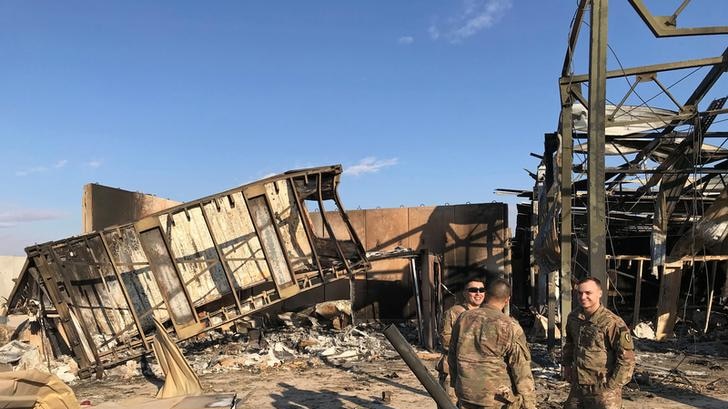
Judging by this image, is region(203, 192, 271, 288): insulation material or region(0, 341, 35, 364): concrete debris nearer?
region(0, 341, 35, 364): concrete debris

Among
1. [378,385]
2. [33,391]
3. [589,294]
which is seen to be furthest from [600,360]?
[378,385]

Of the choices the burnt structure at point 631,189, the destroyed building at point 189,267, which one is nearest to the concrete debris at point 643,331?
the burnt structure at point 631,189

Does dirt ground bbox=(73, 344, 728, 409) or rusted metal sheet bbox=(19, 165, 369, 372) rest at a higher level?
rusted metal sheet bbox=(19, 165, 369, 372)

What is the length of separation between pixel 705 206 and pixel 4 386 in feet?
47.9

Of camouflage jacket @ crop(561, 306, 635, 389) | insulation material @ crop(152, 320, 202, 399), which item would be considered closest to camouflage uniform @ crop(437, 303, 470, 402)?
camouflage jacket @ crop(561, 306, 635, 389)

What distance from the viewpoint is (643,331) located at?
12148 millimetres

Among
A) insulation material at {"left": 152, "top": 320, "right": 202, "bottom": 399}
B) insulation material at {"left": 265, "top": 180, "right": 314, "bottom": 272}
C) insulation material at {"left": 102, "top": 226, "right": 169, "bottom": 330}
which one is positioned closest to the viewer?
insulation material at {"left": 152, "top": 320, "right": 202, "bottom": 399}

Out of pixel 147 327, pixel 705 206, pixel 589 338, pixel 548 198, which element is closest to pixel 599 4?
pixel 548 198

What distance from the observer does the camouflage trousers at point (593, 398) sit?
164 inches

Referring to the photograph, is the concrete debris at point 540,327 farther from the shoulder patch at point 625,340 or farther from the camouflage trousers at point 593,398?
the shoulder patch at point 625,340

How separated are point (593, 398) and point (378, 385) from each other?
466 centimetres

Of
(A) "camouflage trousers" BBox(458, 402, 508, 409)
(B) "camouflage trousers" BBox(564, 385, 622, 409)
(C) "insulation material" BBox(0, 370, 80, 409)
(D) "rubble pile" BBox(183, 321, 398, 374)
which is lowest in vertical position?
(D) "rubble pile" BBox(183, 321, 398, 374)

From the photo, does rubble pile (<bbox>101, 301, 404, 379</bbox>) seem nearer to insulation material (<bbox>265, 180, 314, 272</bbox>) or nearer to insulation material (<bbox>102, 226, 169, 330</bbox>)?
insulation material (<bbox>102, 226, 169, 330</bbox>)

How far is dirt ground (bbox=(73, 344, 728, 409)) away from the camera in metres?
7.37
